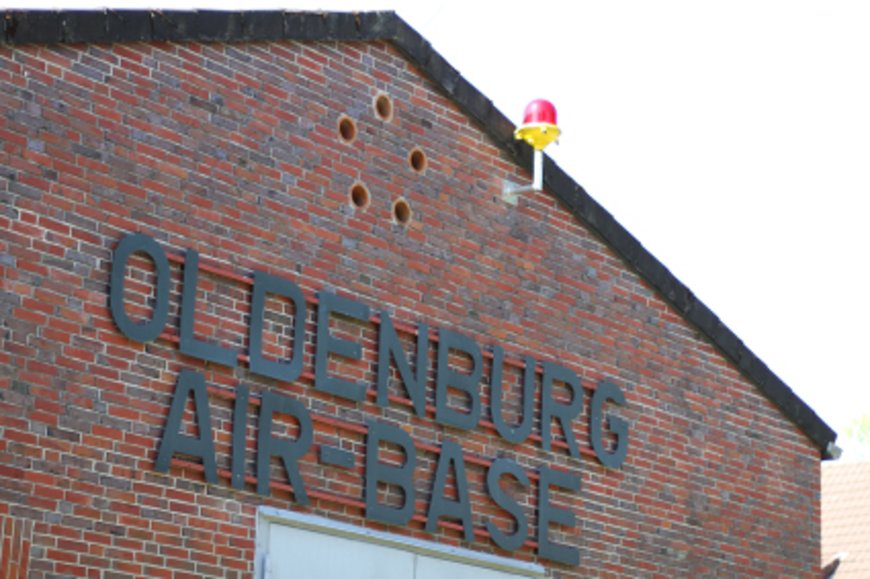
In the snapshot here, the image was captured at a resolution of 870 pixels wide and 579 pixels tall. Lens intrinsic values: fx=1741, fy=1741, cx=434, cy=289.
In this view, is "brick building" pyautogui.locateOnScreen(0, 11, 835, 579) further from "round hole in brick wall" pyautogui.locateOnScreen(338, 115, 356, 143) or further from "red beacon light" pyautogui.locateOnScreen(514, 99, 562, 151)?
"red beacon light" pyautogui.locateOnScreen(514, 99, 562, 151)

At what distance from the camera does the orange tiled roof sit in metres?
26.7

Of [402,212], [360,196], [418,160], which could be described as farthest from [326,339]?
[418,160]

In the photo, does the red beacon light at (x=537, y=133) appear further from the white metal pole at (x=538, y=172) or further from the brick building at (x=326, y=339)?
the brick building at (x=326, y=339)

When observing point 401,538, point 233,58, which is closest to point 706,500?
point 401,538

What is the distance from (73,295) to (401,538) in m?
3.34

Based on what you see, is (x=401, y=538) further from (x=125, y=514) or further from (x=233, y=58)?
(x=233, y=58)

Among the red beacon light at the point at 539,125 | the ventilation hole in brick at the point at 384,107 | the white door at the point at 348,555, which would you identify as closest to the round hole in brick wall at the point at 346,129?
the ventilation hole in brick at the point at 384,107

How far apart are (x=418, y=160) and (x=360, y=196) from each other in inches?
32.3

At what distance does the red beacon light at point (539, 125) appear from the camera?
14.9 meters

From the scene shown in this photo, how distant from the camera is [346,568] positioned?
13.2 metres

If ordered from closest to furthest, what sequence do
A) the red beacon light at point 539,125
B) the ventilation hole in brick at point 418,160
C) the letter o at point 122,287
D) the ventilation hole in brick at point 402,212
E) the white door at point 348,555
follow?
1. the letter o at point 122,287
2. the white door at point 348,555
3. the ventilation hole in brick at point 402,212
4. the ventilation hole in brick at point 418,160
5. the red beacon light at point 539,125

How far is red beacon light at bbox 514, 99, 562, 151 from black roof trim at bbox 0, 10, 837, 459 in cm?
40

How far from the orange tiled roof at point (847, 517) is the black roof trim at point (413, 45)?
9.42 meters

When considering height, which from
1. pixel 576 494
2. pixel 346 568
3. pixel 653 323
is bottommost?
pixel 346 568
